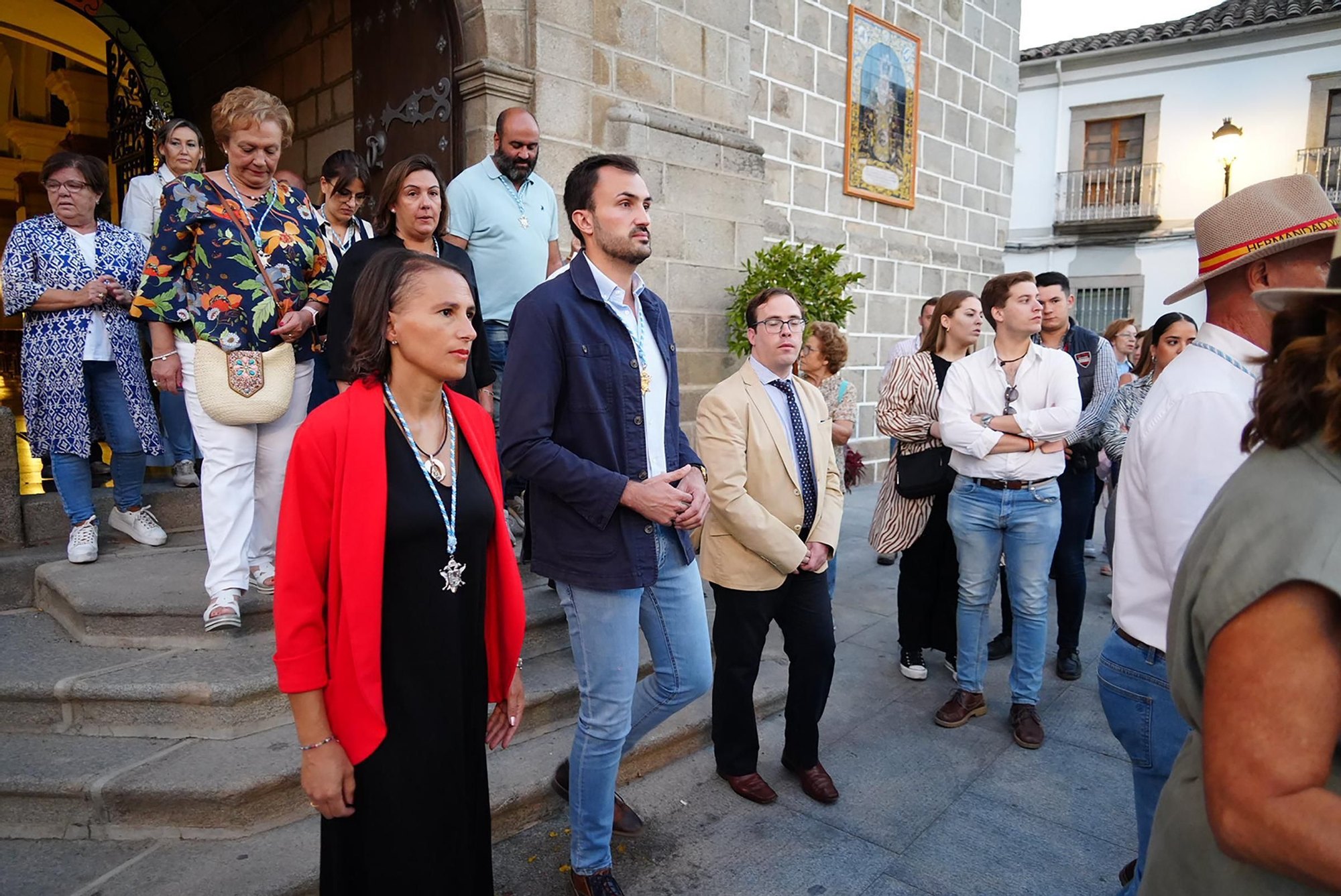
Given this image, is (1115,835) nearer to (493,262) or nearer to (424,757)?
(424,757)

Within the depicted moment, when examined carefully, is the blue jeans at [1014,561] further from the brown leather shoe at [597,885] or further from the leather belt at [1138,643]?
the brown leather shoe at [597,885]

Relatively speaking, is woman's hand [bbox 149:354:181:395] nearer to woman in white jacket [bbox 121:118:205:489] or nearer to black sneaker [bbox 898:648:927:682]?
woman in white jacket [bbox 121:118:205:489]

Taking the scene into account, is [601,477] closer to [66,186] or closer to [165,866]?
[165,866]

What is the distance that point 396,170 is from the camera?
350 centimetres

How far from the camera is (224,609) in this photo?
3.25 meters

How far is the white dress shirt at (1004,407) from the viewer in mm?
3717

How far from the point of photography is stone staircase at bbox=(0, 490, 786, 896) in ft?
8.31

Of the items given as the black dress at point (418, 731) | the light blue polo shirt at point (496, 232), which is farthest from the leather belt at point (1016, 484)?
the black dress at point (418, 731)

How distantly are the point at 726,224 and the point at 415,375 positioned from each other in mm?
4721

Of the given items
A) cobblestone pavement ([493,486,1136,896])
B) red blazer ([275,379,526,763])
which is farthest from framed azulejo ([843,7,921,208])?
red blazer ([275,379,526,763])

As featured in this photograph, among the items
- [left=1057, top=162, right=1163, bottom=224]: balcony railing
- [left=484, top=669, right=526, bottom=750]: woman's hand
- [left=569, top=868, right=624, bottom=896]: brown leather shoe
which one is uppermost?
[left=1057, top=162, right=1163, bottom=224]: balcony railing

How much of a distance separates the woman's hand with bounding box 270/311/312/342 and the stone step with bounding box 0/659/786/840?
1.50 m

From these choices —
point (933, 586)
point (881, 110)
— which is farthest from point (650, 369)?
point (881, 110)

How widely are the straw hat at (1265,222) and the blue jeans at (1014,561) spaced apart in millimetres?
1841
